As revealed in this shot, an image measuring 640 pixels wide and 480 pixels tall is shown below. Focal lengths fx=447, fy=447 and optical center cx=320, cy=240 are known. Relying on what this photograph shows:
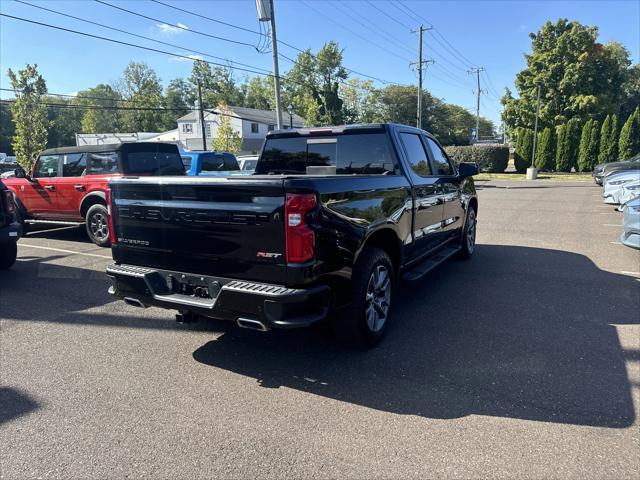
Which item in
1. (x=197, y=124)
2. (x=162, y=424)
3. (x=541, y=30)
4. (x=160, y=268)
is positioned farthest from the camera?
(x=197, y=124)

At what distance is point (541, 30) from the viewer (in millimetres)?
39188

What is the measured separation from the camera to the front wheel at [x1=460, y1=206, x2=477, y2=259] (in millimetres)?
7129

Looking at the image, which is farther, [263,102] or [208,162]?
[263,102]

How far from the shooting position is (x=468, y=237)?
7.33m

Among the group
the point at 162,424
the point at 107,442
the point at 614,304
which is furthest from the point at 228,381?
the point at 614,304

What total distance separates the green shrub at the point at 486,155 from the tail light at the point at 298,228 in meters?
34.2

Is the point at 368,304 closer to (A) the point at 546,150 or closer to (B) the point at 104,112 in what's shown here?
(A) the point at 546,150

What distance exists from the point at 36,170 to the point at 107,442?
29.5 ft

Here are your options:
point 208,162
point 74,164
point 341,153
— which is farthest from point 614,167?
point 74,164

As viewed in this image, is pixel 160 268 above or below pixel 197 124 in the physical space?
below

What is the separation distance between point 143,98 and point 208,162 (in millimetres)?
76379

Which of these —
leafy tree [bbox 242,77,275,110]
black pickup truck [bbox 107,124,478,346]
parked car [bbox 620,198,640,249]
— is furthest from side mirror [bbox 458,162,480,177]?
leafy tree [bbox 242,77,275,110]

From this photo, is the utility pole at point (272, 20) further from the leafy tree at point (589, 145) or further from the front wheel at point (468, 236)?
the leafy tree at point (589, 145)

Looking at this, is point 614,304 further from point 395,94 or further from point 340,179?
point 395,94
